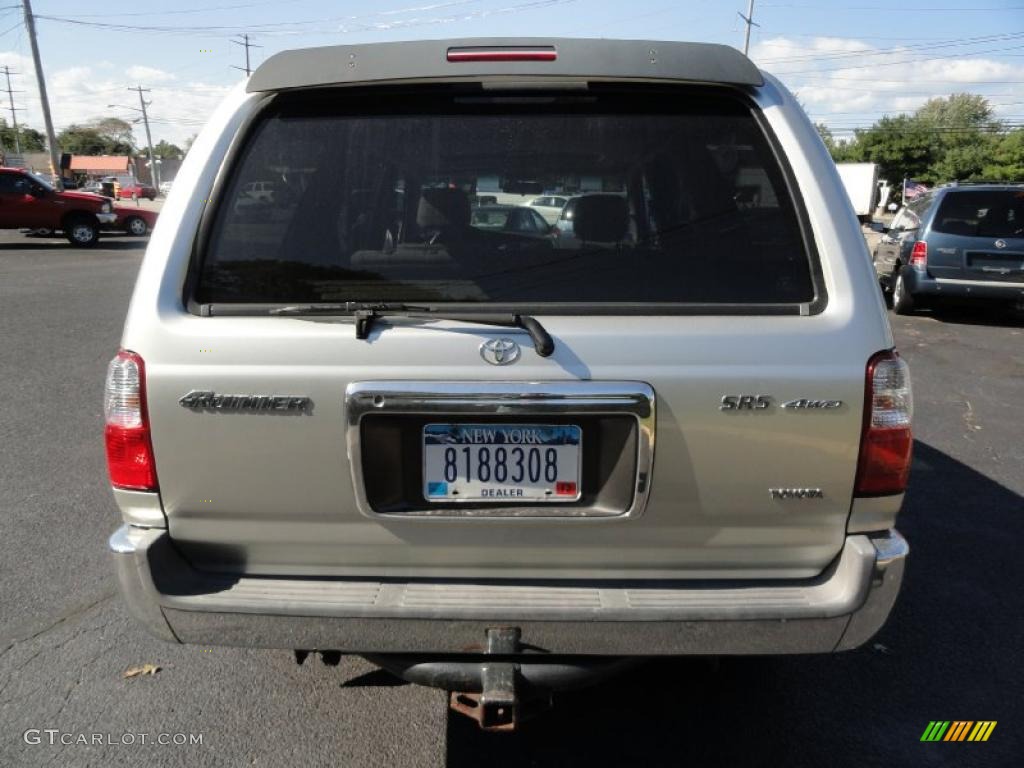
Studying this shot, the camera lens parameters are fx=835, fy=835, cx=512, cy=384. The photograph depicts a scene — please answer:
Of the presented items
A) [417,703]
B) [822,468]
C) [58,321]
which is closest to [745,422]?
[822,468]

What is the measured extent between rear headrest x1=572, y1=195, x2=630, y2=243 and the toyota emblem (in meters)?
0.49

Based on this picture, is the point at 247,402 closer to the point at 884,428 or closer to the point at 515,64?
the point at 515,64

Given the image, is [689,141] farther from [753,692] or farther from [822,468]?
[753,692]

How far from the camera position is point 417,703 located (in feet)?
9.67

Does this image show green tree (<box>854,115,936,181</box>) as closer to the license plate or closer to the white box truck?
the white box truck

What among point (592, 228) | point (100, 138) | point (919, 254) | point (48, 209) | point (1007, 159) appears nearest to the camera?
point (592, 228)

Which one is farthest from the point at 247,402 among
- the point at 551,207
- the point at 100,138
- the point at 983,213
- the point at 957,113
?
the point at 100,138

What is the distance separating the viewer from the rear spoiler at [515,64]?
2.29 metres

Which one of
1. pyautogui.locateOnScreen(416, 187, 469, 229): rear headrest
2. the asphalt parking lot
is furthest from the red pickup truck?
pyautogui.locateOnScreen(416, 187, 469, 229): rear headrest

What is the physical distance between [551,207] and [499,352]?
0.61 meters

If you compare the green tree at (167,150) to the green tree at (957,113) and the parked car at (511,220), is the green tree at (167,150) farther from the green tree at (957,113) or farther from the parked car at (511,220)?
the parked car at (511,220)

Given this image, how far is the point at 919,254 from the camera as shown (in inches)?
421

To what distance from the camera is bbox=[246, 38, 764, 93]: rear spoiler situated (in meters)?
2.29

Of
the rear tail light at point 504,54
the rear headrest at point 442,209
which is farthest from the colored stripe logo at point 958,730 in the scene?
the rear tail light at point 504,54
